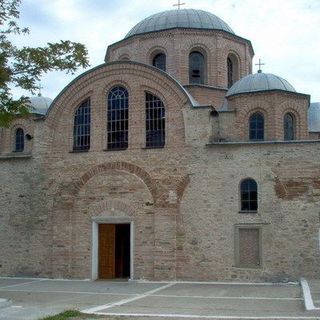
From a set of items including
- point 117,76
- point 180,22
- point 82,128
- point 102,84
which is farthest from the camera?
point 180,22

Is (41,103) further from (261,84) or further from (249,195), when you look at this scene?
(249,195)

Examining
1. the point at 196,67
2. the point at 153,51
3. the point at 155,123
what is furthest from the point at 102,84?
the point at 196,67

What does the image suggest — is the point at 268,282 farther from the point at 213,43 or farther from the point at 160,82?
the point at 213,43

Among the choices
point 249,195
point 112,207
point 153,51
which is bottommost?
point 112,207

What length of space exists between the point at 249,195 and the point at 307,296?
5.74 m

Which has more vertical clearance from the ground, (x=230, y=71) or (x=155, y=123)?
(x=230, y=71)

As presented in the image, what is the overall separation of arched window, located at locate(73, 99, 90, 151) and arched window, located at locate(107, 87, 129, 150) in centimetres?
98

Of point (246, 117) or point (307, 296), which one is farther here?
point (246, 117)

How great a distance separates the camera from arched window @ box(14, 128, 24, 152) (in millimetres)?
26328

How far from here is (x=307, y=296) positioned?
15.2 meters

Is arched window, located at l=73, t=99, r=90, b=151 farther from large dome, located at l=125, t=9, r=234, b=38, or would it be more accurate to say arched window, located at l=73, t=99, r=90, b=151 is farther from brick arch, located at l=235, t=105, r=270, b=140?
brick arch, located at l=235, t=105, r=270, b=140

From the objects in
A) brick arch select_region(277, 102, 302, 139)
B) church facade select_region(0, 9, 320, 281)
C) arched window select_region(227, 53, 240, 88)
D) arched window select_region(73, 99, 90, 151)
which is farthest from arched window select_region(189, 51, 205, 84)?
arched window select_region(73, 99, 90, 151)

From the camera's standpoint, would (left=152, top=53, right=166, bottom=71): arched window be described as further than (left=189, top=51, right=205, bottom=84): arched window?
Yes

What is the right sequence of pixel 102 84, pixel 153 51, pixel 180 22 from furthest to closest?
pixel 180 22
pixel 153 51
pixel 102 84
